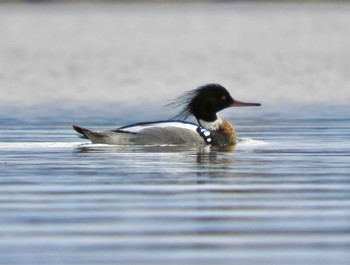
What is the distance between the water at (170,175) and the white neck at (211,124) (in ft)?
1.45

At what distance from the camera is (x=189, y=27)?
232ft

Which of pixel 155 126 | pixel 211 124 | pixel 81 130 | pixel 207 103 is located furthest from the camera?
pixel 207 103

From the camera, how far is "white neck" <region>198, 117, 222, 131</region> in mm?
18391

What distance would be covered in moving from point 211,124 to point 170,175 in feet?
14.6

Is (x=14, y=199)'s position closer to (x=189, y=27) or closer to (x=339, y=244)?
(x=339, y=244)

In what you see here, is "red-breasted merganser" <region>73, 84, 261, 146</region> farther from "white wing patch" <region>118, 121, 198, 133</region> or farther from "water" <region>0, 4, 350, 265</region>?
"water" <region>0, 4, 350, 265</region>

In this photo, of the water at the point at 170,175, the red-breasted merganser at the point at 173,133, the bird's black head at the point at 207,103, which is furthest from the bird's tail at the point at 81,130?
the bird's black head at the point at 207,103

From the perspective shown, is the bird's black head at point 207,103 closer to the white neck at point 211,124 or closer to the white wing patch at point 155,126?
the white neck at point 211,124

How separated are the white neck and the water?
0.44m

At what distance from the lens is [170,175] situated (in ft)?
46.3

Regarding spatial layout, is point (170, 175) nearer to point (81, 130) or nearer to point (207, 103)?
point (81, 130)

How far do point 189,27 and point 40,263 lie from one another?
6116cm

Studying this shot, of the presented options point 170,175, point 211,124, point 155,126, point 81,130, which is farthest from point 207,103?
point 170,175

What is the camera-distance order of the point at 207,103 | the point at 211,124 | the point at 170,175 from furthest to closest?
the point at 207,103 < the point at 211,124 < the point at 170,175
